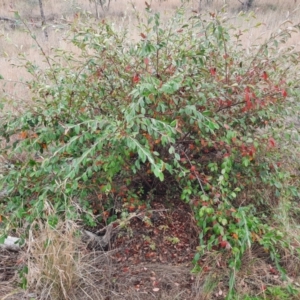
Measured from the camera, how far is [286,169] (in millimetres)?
2920

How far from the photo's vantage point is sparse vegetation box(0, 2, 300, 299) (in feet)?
6.86

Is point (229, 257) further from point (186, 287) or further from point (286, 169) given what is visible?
point (286, 169)

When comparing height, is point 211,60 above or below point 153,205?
above

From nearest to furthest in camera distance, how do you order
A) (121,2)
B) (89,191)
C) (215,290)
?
1. (215,290)
2. (89,191)
3. (121,2)

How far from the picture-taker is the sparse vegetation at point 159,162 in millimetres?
2092

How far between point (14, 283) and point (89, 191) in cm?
76

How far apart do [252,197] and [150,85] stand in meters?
1.38

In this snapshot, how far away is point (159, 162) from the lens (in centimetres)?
200

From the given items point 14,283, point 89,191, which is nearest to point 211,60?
point 89,191

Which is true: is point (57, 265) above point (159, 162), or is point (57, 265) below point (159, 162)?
below

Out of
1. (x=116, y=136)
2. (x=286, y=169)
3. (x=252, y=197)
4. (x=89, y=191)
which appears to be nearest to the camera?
(x=116, y=136)

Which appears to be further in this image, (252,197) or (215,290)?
(252,197)

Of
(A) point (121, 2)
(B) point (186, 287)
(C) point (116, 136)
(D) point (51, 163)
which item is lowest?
(A) point (121, 2)

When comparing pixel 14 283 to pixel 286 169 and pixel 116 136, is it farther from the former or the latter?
pixel 286 169
